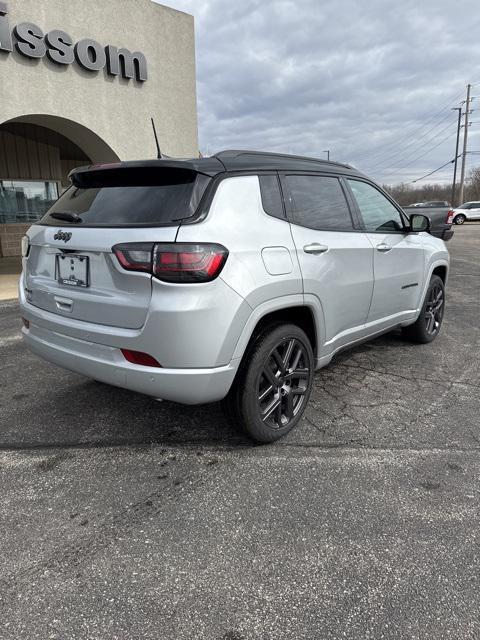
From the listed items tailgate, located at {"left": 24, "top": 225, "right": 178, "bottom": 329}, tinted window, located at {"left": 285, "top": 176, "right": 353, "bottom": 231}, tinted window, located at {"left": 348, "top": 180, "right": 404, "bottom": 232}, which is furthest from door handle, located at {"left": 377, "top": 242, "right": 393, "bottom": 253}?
tailgate, located at {"left": 24, "top": 225, "right": 178, "bottom": 329}

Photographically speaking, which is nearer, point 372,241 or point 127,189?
point 127,189

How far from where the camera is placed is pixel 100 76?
937cm

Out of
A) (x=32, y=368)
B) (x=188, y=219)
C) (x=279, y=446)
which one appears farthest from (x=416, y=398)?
(x=32, y=368)

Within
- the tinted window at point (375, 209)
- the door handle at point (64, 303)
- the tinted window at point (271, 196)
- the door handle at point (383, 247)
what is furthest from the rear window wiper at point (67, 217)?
the door handle at point (383, 247)

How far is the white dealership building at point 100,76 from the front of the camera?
8.19 meters

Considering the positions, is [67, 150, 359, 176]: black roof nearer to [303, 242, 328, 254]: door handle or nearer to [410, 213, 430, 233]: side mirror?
[303, 242, 328, 254]: door handle

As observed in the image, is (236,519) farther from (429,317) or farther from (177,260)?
(429,317)

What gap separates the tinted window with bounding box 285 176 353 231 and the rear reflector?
130cm

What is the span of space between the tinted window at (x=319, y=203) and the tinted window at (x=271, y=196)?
14 cm

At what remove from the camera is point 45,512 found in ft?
7.79

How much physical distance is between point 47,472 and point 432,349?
159 inches

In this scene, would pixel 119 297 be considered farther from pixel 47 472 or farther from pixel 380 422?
pixel 380 422

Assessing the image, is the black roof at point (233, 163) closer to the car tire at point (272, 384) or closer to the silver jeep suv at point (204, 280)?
the silver jeep suv at point (204, 280)

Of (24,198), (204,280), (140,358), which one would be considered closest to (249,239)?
(204,280)
